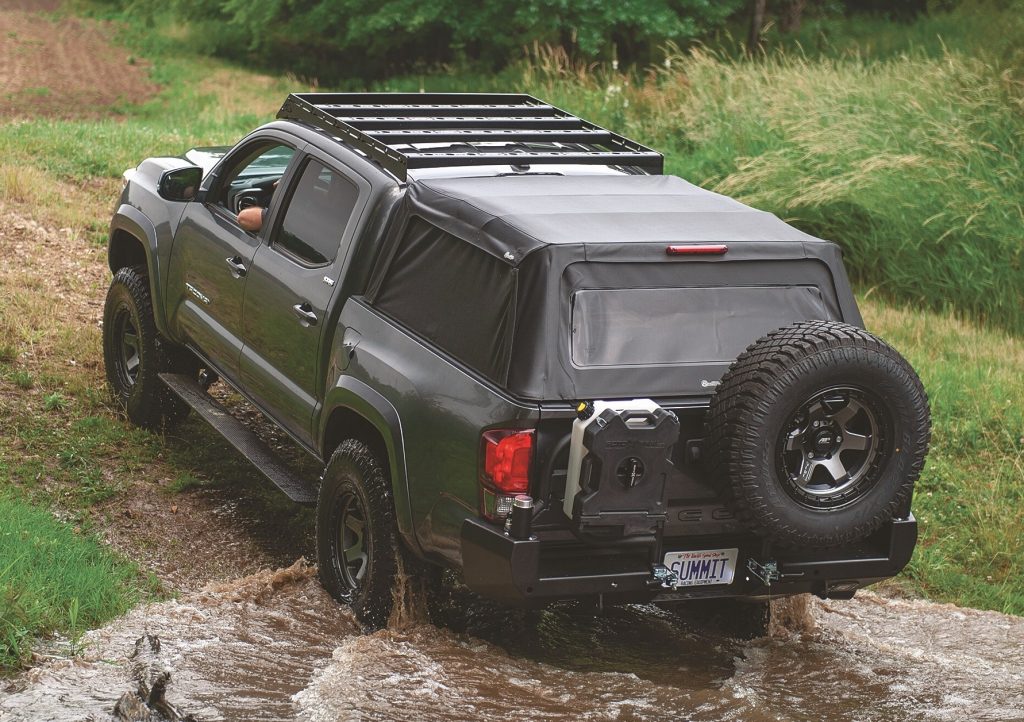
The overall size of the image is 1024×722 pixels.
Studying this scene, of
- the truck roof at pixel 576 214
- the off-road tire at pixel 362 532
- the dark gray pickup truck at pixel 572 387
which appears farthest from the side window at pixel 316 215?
the off-road tire at pixel 362 532

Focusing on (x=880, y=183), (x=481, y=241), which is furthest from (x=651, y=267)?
(x=880, y=183)

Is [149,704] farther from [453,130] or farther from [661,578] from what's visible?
[453,130]

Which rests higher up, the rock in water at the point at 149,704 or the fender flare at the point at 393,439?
the fender flare at the point at 393,439

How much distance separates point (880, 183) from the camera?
1155 centimetres

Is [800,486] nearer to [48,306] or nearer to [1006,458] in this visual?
[1006,458]

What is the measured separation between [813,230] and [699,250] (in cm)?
762

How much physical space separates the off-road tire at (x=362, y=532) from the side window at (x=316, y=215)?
979 millimetres

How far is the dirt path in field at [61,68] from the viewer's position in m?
23.0

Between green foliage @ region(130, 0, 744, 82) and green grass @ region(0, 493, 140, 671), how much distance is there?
16594 millimetres

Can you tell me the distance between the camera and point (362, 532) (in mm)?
5359

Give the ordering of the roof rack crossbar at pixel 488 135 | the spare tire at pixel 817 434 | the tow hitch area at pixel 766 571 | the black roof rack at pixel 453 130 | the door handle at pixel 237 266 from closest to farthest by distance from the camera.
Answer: the spare tire at pixel 817 434 < the tow hitch area at pixel 766 571 < the black roof rack at pixel 453 130 < the roof rack crossbar at pixel 488 135 < the door handle at pixel 237 266

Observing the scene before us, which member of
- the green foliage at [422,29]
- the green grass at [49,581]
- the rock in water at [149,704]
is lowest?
the green grass at [49,581]

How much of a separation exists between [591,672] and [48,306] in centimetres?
551

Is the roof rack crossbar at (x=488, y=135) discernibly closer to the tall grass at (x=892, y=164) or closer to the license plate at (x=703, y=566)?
the license plate at (x=703, y=566)
